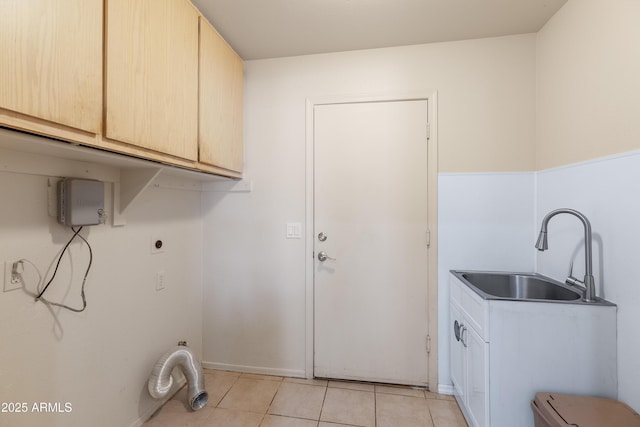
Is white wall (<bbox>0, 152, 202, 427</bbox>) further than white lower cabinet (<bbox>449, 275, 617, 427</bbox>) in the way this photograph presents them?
No

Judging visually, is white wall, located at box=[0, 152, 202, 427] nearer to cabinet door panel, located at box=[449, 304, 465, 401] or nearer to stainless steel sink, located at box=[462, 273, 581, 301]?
cabinet door panel, located at box=[449, 304, 465, 401]

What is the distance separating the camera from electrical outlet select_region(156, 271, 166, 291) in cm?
173

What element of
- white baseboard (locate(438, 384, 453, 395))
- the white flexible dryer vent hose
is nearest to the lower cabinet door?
white baseboard (locate(438, 384, 453, 395))

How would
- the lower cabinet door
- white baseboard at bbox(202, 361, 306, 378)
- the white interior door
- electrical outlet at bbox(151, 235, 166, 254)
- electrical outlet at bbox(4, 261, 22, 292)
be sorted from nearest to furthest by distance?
electrical outlet at bbox(4, 261, 22, 292) → the lower cabinet door → electrical outlet at bbox(151, 235, 166, 254) → the white interior door → white baseboard at bbox(202, 361, 306, 378)

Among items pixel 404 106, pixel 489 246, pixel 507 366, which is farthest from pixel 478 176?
pixel 507 366

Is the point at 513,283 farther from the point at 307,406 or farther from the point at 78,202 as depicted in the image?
the point at 78,202

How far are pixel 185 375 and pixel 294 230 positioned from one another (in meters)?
1.15

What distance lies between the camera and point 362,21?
168cm

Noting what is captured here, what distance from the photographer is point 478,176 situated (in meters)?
1.85

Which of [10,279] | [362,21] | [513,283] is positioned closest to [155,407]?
[10,279]

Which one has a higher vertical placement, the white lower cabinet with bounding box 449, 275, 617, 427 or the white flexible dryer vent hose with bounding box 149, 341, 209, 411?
the white lower cabinet with bounding box 449, 275, 617, 427

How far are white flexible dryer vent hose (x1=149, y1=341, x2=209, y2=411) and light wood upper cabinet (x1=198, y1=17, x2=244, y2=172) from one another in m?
1.20

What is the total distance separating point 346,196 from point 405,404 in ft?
4.66

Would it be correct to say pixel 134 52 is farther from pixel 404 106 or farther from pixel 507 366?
pixel 507 366
